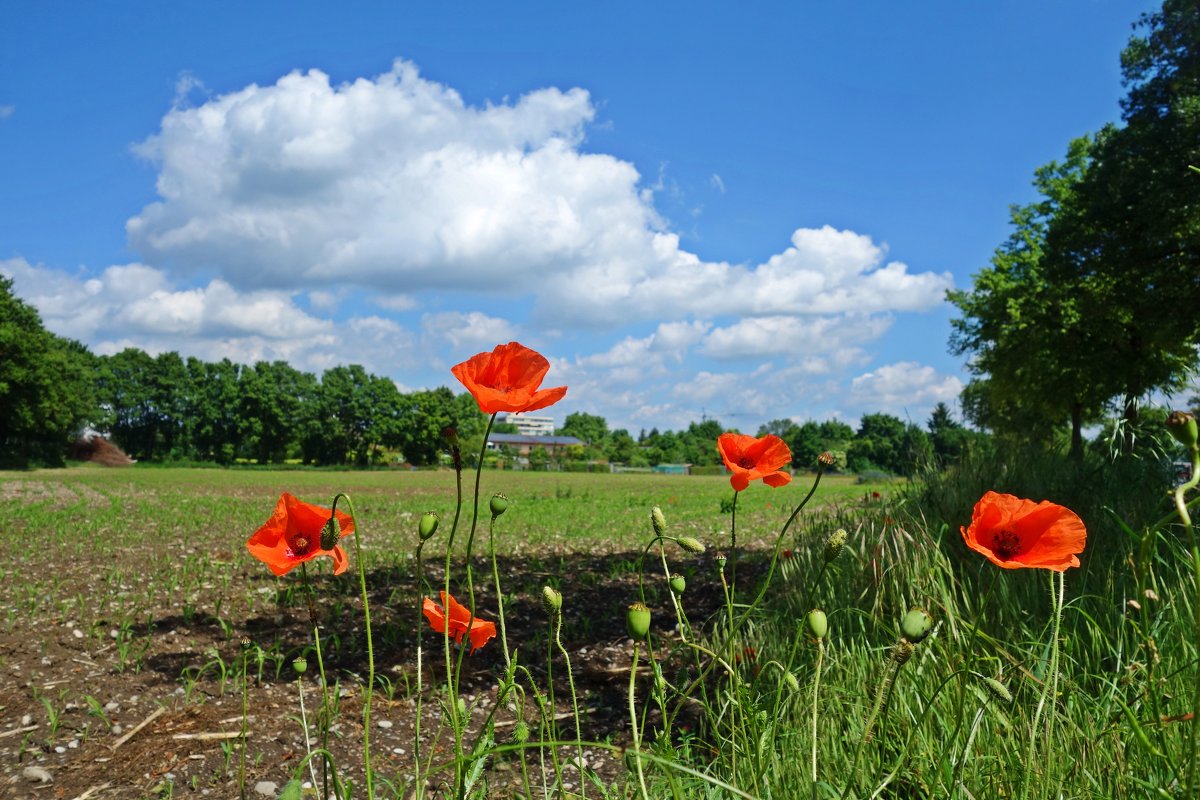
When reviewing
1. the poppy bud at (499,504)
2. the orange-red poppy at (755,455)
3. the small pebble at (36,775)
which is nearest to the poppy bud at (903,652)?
the poppy bud at (499,504)

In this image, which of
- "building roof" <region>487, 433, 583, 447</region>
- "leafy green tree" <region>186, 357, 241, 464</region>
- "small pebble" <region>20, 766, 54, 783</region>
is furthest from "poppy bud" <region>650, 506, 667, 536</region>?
"building roof" <region>487, 433, 583, 447</region>

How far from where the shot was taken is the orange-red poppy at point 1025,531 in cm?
145

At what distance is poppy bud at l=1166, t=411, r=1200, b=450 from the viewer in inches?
35.4

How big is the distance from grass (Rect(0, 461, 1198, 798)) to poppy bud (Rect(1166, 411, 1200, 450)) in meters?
0.13

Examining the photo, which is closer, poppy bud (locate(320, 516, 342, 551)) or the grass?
poppy bud (locate(320, 516, 342, 551))

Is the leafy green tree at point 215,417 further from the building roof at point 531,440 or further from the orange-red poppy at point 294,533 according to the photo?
the orange-red poppy at point 294,533

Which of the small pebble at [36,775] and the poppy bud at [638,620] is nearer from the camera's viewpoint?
the poppy bud at [638,620]

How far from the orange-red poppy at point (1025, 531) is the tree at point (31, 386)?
42.0m

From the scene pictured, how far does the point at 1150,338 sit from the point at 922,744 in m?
18.4

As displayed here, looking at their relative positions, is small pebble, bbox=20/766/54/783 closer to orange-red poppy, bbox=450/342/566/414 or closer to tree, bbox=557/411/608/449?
orange-red poppy, bbox=450/342/566/414

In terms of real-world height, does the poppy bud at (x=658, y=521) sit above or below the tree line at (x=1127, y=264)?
below

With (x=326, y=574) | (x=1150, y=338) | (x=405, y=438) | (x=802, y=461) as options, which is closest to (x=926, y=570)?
(x=326, y=574)

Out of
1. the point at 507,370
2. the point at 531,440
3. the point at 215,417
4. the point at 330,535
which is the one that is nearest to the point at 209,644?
the point at 330,535

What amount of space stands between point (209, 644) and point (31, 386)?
3956 cm
